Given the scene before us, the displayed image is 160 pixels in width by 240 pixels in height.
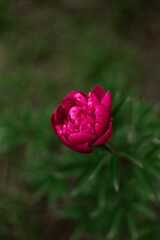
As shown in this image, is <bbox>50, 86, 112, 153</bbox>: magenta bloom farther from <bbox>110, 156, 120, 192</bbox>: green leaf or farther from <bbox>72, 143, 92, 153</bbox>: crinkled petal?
<bbox>110, 156, 120, 192</bbox>: green leaf

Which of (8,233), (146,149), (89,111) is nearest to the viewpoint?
(89,111)

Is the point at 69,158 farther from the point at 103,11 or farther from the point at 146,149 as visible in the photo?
the point at 103,11

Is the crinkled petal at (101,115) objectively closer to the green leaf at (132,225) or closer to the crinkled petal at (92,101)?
the crinkled petal at (92,101)

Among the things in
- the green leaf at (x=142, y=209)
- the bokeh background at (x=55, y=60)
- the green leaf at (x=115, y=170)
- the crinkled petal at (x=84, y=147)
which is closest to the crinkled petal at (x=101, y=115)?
the crinkled petal at (x=84, y=147)

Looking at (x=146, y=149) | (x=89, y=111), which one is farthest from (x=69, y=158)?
(x=89, y=111)

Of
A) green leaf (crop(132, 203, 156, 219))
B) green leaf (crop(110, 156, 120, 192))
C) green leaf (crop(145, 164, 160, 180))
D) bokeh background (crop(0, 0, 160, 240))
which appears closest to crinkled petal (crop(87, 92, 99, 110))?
green leaf (crop(110, 156, 120, 192))

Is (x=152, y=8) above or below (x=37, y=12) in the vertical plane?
above
